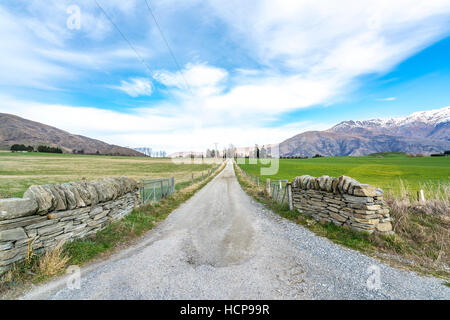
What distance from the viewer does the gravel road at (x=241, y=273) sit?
3490 millimetres

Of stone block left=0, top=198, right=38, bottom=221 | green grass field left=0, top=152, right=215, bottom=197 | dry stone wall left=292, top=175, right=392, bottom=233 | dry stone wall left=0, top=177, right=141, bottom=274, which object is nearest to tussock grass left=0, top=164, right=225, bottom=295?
dry stone wall left=0, top=177, right=141, bottom=274

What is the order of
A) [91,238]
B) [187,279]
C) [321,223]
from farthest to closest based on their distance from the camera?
[321,223] < [91,238] < [187,279]

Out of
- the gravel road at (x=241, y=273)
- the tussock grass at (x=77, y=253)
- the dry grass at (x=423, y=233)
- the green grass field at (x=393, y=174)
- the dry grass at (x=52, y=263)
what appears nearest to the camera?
the gravel road at (x=241, y=273)

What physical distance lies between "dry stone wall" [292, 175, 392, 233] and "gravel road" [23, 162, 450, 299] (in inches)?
44.6

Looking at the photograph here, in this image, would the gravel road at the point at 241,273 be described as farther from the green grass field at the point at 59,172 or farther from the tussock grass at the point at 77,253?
the green grass field at the point at 59,172

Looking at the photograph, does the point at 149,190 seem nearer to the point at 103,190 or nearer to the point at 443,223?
the point at 103,190

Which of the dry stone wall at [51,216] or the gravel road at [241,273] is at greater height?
the dry stone wall at [51,216]

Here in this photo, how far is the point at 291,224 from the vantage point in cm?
796

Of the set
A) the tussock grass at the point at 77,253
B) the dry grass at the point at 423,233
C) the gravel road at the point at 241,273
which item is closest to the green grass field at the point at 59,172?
the tussock grass at the point at 77,253

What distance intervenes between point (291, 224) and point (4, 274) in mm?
8132

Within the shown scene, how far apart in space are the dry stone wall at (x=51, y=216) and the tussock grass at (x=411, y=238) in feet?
A: 24.2

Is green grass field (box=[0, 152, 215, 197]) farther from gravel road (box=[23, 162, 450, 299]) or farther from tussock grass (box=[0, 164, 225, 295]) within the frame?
gravel road (box=[23, 162, 450, 299])

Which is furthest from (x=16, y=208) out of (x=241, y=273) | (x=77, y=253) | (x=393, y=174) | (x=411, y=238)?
(x=393, y=174)
